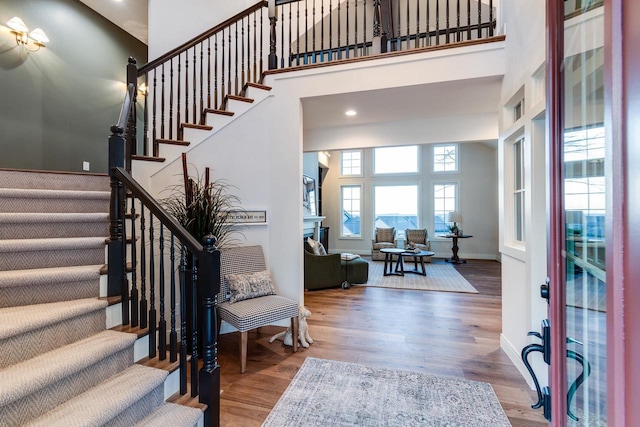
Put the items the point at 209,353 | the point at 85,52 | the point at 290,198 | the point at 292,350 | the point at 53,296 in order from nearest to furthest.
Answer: the point at 209,353
the point at 53,296
the point at 292,350
the point at 290,198
the point at 85,52

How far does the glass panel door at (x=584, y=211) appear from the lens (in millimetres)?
612

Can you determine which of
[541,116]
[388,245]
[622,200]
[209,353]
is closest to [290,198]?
[209,353]

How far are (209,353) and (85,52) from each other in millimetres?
4833

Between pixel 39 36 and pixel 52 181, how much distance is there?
2.44 metres

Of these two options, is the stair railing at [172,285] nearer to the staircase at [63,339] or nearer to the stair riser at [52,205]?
the staircase at [63,339]

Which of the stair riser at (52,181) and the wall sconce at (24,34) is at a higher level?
the wall sconce at (24,34)

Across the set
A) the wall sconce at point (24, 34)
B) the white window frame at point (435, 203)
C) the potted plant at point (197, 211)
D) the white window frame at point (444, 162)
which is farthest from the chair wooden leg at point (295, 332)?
the white window frame at point (444, 162)

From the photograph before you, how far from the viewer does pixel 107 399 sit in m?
1.26

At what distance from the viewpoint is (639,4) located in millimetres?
411

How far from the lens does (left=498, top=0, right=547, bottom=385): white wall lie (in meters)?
1.93

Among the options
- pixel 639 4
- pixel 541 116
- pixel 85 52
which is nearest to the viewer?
pixel 639 4

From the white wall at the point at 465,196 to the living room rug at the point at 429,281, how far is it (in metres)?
1.85

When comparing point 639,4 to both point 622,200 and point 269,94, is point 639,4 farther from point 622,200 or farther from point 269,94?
point 269,94

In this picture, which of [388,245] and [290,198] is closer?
[290,198]
